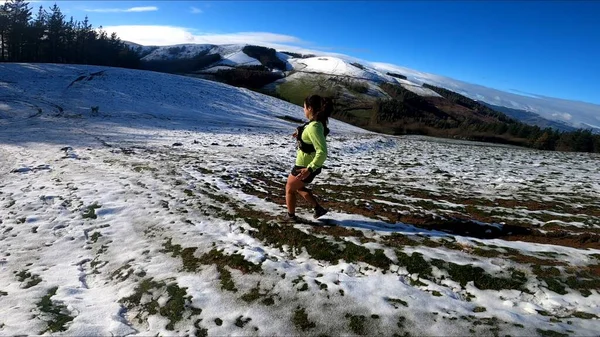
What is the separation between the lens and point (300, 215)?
949 cm

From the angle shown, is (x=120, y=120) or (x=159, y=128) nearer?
(x=159, y=128)

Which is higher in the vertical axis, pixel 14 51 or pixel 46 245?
pixel 14 51

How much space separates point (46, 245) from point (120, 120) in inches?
1311

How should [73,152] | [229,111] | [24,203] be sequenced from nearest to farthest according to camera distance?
1. [24,203]
2. [73,152]
3. [229,111]

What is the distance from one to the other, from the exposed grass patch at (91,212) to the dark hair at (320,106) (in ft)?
22.2

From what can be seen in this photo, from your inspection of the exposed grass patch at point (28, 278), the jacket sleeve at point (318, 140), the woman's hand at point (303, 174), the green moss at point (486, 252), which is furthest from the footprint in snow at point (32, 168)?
the green moss at point (486, 252)

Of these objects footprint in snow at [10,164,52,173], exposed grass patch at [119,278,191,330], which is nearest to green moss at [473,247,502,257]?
exposed grass patch at [119,278,191,330]

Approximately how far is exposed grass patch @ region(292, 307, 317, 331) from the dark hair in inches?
158

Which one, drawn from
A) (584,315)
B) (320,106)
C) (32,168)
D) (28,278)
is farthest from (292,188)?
(32,168)

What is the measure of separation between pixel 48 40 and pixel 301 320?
12091cm

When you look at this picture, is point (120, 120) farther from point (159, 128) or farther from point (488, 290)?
point (488, 290)

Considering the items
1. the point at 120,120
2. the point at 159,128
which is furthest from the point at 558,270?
the point at 120,120

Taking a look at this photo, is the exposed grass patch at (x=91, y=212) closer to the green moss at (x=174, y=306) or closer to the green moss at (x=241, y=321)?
the green moss at (x=174, y=306)

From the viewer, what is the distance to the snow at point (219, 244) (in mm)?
5211
